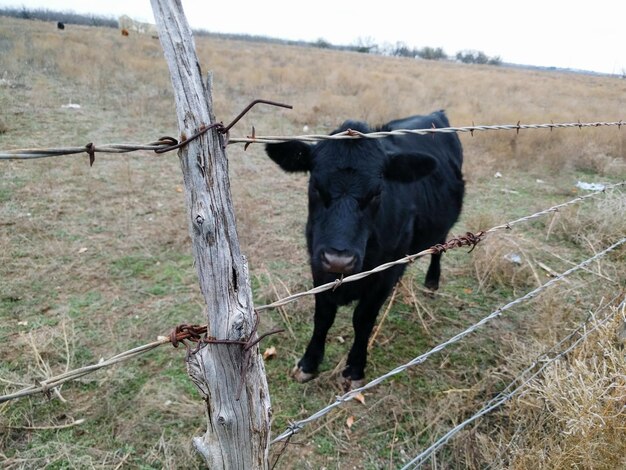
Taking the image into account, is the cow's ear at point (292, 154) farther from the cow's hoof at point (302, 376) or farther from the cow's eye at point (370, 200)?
the cow's hoof at point (302, 376)

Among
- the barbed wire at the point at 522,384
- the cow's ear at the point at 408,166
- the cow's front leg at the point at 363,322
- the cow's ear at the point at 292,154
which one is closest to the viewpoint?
the barbed wire at the point at 522,384

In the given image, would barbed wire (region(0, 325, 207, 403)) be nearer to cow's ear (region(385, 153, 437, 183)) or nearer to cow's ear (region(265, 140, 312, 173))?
cow's ear (region(265, 140, 312, 173))

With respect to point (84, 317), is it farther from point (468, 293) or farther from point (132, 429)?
point (468, 293)

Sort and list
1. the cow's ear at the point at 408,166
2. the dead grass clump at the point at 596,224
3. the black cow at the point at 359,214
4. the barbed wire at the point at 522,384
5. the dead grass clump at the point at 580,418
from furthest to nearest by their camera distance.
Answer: the dead grass clump at the point at 596,224 < the cow's ear at the point at 408,166 < the black cow at the point at 359,214 < the barbed wire at the point at 522,384 < the dead grass clump at the point at 580,418

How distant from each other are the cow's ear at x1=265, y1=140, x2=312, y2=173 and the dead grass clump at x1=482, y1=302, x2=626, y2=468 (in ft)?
6.08

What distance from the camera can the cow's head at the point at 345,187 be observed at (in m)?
2.17

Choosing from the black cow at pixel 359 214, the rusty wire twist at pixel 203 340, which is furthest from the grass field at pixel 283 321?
the rusty wire twist at pixel 203 340

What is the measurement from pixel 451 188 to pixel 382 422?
2.36 metres

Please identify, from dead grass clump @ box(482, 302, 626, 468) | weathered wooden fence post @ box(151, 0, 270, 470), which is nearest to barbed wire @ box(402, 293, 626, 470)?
dead grass clump @ box(482, 302, 626, 468)

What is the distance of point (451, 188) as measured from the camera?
3.98 meters

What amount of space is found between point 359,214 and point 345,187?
0.18 m

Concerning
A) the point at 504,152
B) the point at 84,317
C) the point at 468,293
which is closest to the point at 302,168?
the point at 84,317

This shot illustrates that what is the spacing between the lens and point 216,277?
3.35 feet

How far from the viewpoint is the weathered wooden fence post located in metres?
0.92
